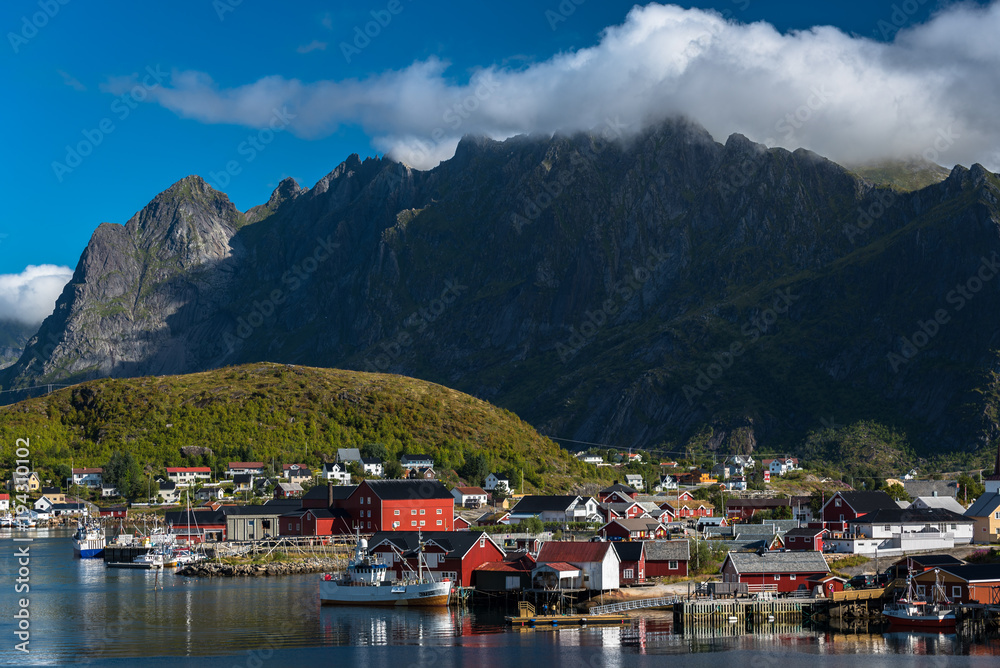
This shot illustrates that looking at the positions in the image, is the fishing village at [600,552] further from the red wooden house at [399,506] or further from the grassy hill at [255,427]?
the grassy hill at [255,427]

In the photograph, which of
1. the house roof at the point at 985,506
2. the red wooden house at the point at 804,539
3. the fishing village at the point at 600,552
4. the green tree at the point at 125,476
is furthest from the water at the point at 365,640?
the green tree at the point at 125,476

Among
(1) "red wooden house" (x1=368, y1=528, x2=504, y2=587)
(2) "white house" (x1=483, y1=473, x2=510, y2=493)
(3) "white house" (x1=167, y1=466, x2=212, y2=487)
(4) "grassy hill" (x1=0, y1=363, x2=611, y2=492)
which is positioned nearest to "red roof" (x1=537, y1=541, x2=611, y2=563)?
(1) "red wooden house" (x1=368, y1=528, x2=504, y2=587)

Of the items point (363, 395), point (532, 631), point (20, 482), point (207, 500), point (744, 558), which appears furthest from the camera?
point (363, 395)

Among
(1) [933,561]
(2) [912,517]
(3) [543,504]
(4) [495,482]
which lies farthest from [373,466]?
Answer: (1) [933,561]

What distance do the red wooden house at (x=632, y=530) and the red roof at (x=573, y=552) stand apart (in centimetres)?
2868

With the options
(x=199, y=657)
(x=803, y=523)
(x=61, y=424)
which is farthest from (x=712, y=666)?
(x=61, y=424)

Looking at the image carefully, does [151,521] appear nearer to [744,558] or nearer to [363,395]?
[363,395]

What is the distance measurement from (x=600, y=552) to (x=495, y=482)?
8563 centimetres

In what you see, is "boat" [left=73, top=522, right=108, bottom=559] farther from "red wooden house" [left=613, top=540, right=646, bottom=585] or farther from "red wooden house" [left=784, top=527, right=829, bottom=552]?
"red wooden house" [left=784, top=527, right=829, bottom=552]

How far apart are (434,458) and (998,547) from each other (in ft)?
312

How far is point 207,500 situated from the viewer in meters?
155

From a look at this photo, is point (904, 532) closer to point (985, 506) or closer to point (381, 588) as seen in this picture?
point (985, 506)

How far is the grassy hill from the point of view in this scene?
174m

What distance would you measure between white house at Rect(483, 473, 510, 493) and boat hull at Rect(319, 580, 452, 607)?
7955 cm
